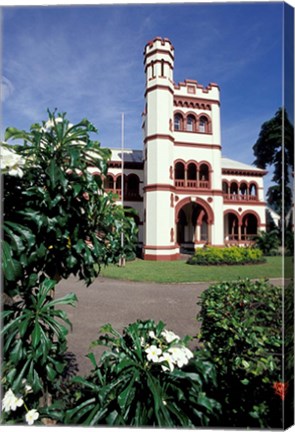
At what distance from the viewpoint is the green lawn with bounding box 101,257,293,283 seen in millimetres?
2068

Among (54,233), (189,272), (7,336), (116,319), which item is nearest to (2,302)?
(7,336)

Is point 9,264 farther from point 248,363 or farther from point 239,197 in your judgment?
point 239,197

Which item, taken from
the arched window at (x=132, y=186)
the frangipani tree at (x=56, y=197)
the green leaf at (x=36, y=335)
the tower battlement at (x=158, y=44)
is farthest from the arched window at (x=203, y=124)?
the green leaf at (x=36, y=335)

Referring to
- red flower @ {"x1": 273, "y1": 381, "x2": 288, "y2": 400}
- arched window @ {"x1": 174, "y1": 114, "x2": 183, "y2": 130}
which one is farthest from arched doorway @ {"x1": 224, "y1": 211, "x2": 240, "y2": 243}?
red flower @ {"x1": 273, "y1": 381, "x2": 288, "y2": 400}

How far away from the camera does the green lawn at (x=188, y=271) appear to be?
2068 mm

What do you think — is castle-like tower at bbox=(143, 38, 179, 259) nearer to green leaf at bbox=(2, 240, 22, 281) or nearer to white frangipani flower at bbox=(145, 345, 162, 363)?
white frangipani flower at bbox=(145, 345, 162, 363)

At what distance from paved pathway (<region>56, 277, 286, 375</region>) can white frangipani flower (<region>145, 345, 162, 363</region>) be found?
1135mm

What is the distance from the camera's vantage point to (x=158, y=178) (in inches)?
136

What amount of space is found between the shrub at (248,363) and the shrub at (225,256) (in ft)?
2.52

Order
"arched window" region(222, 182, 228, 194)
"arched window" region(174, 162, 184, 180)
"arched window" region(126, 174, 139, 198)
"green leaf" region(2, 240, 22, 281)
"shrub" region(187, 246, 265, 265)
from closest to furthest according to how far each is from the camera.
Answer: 1. "green leaf" region(2, 240, 22, 281)
2. "shrub" region(187, 246, 265, 265)
3. "arched window" region(126, 174, 139, 198)
4. "arched window" region(222, 182, 228, 194)
5. "arched window" region(174, 162, 184, 180)

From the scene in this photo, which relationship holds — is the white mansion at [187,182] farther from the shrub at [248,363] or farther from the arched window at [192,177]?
the shrub at [248,363]

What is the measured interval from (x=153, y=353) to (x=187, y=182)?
8.67 feet

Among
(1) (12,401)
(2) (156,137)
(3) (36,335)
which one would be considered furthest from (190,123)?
(1) (12,401)

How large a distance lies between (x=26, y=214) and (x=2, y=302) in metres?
0.61
